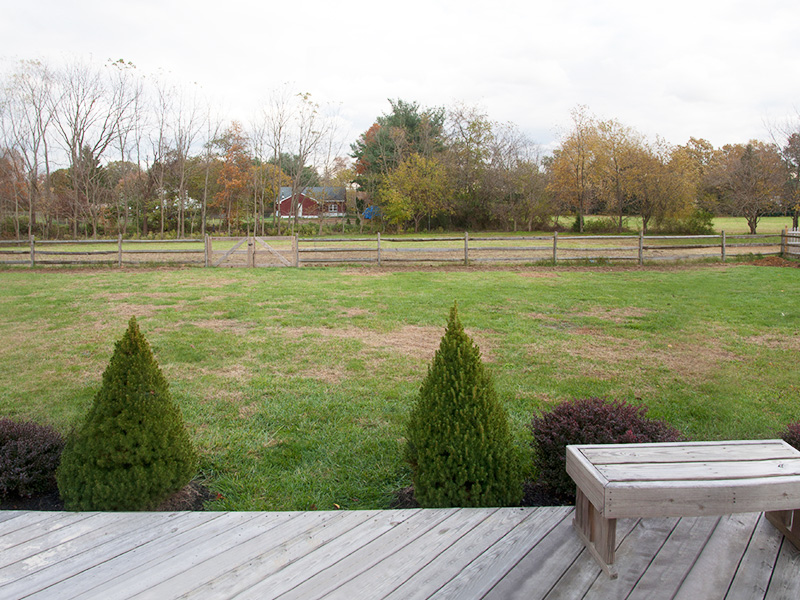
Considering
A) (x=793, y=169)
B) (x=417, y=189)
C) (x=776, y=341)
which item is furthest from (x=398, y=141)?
(x=776, y=341)

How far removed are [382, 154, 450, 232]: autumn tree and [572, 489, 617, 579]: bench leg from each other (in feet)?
117

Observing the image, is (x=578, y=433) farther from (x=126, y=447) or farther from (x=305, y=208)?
(x=305, y=208)

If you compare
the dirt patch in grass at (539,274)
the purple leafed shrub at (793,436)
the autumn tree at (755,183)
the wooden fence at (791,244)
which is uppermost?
the autumn tree at (755,183)

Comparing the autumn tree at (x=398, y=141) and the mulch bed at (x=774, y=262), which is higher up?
the autumn tree at (x=398, y=141)

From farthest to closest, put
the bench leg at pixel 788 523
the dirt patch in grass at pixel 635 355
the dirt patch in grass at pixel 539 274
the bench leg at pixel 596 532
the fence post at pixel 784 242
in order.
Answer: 1. the fence post at pixel 784 242
2. the dirt patch in grass at pixel 539 274
3. the dirt patch in grass at pixel 635 355
4. the bench leg at pixel 788 523
5. the bench leg at pixel 596 532

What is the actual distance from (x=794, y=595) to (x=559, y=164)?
3493cm

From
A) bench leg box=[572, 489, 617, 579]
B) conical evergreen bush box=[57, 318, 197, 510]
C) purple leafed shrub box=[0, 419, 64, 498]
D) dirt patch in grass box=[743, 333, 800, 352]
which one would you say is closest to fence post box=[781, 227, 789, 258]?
dirt patch in grass box=[743, 333, 800, 352]

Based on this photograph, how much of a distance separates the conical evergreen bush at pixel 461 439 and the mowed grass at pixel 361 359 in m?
0.55

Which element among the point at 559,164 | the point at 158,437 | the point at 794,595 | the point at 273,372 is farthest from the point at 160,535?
the point at 559,164

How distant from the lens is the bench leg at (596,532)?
6.84ft

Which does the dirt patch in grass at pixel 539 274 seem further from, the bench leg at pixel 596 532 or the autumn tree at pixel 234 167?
the autumn tree at pixel 234 167

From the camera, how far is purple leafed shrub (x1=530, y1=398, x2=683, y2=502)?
2924 millimetres

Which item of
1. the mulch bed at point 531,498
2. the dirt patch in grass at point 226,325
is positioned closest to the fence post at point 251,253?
the dirt patch in grass at point 226,325

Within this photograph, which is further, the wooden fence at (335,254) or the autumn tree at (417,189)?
the autumn tree at (417,189)
